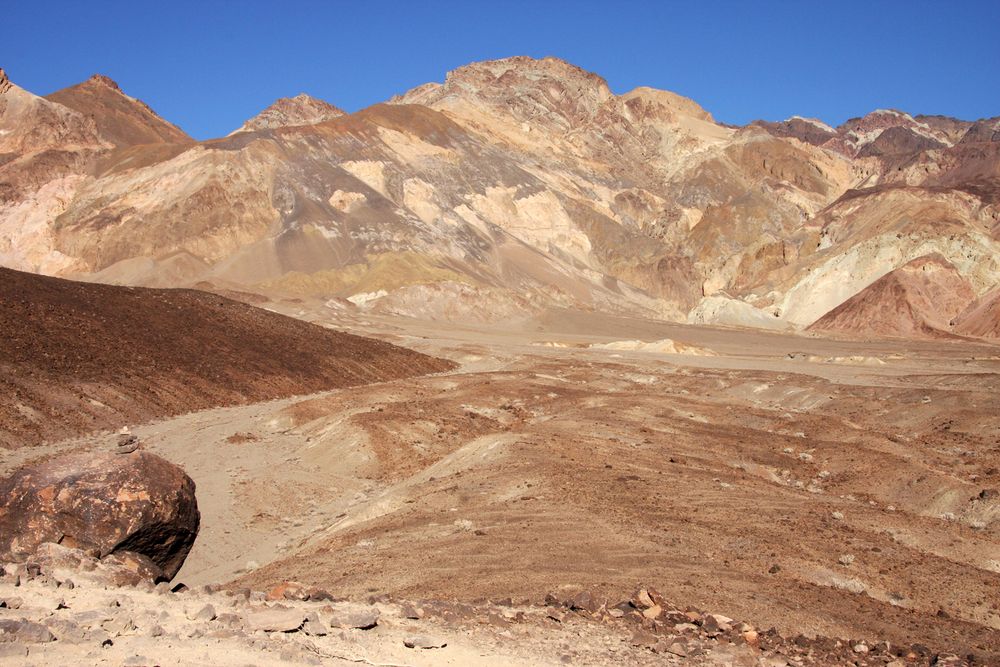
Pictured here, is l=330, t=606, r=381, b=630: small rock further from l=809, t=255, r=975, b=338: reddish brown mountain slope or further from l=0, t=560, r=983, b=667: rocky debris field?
l=809, t=255, r=975, b=338: reddish brown mountain slope

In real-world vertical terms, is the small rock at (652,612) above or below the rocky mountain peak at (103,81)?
below

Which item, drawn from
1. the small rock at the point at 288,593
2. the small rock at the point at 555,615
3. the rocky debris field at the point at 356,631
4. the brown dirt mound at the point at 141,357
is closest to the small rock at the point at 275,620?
the rocky debris field at the point at 356,631

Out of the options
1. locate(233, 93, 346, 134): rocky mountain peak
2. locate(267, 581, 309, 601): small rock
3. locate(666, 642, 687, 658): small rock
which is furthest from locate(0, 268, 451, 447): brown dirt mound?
locate(233, 93, 346, 134): rocky mountain peak

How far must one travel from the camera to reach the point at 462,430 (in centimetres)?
2792

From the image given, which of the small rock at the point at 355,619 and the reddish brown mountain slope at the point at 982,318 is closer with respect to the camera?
the small rock at the point at 355,619

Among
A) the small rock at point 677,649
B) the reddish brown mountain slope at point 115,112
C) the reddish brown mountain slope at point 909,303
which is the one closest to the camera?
the small rock at point 677,649

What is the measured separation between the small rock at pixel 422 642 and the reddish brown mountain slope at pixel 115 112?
118898 mm

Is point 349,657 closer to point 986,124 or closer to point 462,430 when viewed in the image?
point 462,430

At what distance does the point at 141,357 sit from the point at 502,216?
A: 263 ft

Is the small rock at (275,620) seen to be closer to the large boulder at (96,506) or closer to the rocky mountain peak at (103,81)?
the large boulder at (96,506)

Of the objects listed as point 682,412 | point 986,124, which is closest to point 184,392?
point 682,412

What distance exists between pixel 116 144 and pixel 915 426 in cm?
11141

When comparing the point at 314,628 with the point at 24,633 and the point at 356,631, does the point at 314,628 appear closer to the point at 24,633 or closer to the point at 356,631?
the point at 356,631

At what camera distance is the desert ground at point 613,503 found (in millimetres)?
11922
